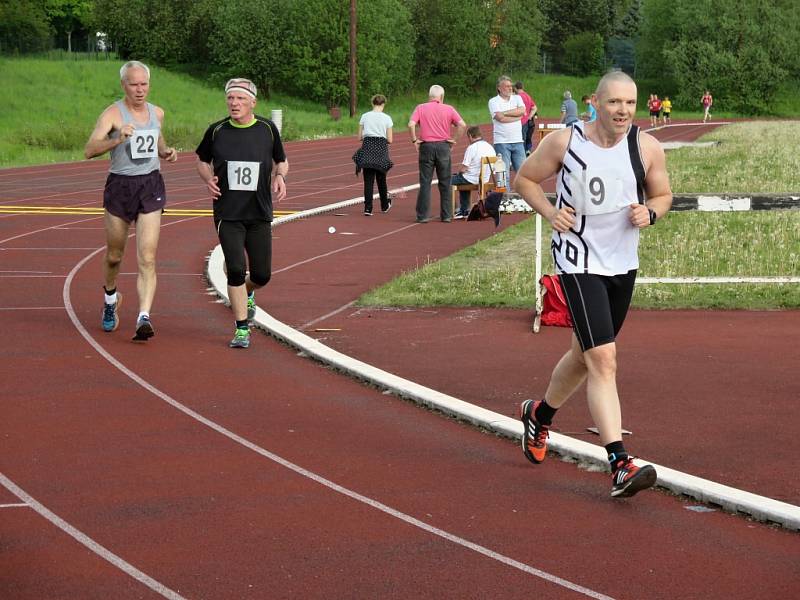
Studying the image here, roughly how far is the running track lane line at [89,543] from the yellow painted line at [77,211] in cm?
1524

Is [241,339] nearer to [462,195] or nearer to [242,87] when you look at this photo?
[242,87]

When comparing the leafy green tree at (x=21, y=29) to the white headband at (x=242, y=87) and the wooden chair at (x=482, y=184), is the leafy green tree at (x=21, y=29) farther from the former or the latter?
the white headband at (x=242, y=87)

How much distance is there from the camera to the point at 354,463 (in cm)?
696

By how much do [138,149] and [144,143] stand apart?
0.22ft

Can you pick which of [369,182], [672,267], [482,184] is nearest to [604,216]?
[672,267]

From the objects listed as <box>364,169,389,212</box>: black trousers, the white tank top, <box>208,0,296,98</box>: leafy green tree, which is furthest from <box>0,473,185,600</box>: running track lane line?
<box>208,0,296,98</box>: leafy green tree

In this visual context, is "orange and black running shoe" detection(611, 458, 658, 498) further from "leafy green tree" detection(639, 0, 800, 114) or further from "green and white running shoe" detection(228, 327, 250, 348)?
"leafy green tree" detection(639, 0, 800, 114)

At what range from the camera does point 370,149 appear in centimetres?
2069

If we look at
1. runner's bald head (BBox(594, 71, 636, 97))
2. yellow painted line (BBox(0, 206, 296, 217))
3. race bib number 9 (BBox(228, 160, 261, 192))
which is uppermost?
runner's bald head (BBox(594, 71, 636, 97))

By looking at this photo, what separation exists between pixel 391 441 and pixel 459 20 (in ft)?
349

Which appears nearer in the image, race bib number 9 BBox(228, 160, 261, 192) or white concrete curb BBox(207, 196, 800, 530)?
white concrete curb BBox(207, 196, 800, 530)

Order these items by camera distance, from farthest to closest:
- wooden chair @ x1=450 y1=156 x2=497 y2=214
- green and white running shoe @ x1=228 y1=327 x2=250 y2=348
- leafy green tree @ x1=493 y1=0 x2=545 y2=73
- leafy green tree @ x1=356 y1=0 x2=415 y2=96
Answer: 1. leafy green tree @ x1=493 y1=0 x2=545 y2=73
2. leafy green tree @ x1=356 y1=0 x2=415 y2=96
3. wooden chair @ x1=450 y1=156 x2=497 y2=214
4. green and white running shoe @ x1=228 y1=327 x2=250 y2=348

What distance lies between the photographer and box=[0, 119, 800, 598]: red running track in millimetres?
5223

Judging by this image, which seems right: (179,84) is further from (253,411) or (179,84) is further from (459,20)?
(253,411)
